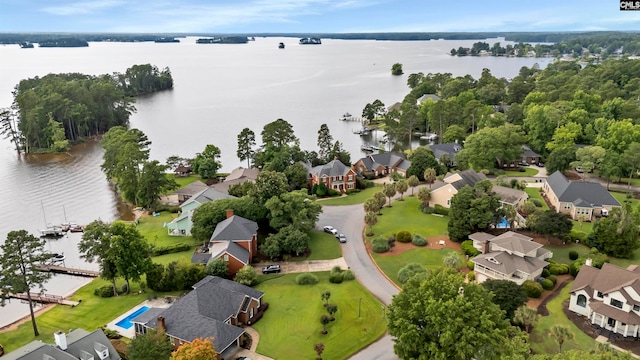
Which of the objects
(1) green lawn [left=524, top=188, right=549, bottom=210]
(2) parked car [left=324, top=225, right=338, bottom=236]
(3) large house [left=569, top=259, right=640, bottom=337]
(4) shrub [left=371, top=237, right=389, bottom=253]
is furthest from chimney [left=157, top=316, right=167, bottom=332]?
(1) green lawn [left=524, top=188, right=549, bottom=210]

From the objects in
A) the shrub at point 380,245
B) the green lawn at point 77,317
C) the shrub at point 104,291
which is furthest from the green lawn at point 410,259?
the shrub at point 104,291

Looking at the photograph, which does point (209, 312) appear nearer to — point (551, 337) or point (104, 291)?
point (104, 291)

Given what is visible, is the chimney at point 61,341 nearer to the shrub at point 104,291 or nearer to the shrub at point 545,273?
the shrub at point 104,291

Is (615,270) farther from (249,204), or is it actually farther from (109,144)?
(109,144)

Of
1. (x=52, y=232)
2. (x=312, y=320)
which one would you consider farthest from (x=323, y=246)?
(x=52, y=232)

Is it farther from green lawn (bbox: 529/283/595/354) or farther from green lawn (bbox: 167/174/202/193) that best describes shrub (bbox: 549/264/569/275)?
green lawn (bbox: 167/174/202/193)

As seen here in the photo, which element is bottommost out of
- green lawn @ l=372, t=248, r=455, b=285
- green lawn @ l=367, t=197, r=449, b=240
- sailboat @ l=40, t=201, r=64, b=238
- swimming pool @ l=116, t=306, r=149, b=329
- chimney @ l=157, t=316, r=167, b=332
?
green lawn @ l=372, t=248, r=455, b=285
